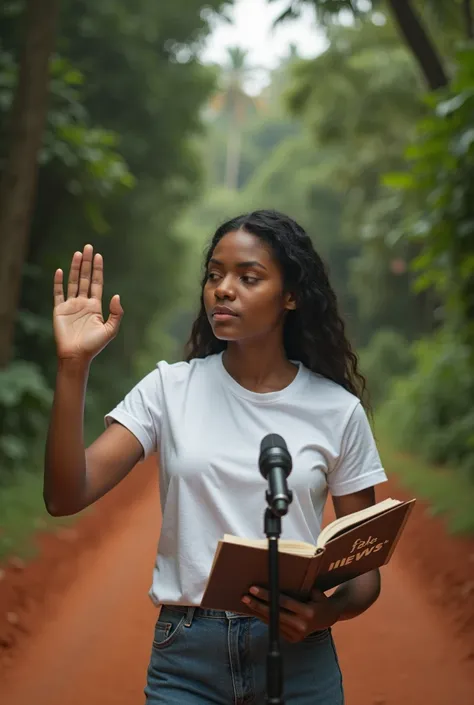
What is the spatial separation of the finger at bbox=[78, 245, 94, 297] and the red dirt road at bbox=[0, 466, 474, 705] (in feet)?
9.30

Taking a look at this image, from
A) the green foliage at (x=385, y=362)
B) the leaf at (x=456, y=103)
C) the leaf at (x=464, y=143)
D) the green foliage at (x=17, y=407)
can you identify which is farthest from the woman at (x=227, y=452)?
the green foliage at (x=385, y=362)

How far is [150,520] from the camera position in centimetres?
859

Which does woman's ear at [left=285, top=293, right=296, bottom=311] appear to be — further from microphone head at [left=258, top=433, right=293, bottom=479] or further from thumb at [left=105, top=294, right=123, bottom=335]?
microphone head at [left=258, top=433, right=293, bottom=479]

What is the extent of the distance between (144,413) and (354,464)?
0.55m

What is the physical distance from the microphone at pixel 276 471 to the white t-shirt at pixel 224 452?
0.98 ft

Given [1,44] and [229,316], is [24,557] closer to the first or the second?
[229,316]

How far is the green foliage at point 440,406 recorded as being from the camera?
37.4ft

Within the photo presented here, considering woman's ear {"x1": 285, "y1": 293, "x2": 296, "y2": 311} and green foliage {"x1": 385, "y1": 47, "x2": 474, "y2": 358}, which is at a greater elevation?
green foliage {"x1": 385, "y1": 47, "x2": 474, "y2": 358}

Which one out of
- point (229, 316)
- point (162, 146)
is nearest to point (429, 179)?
point (229, 316)

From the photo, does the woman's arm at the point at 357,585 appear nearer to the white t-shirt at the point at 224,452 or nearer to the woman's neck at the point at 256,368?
the white t-shirt at the point at 224,452

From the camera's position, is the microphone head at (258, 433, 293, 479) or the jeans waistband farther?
the jeans waistband

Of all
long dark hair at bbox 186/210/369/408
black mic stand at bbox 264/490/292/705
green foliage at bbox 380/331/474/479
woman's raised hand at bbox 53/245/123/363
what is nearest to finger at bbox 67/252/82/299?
woman's raised hand at bbox 53/245/123/363

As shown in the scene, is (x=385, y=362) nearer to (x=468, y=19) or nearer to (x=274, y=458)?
(x=468, y=19)

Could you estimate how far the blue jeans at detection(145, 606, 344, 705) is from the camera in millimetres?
2021
